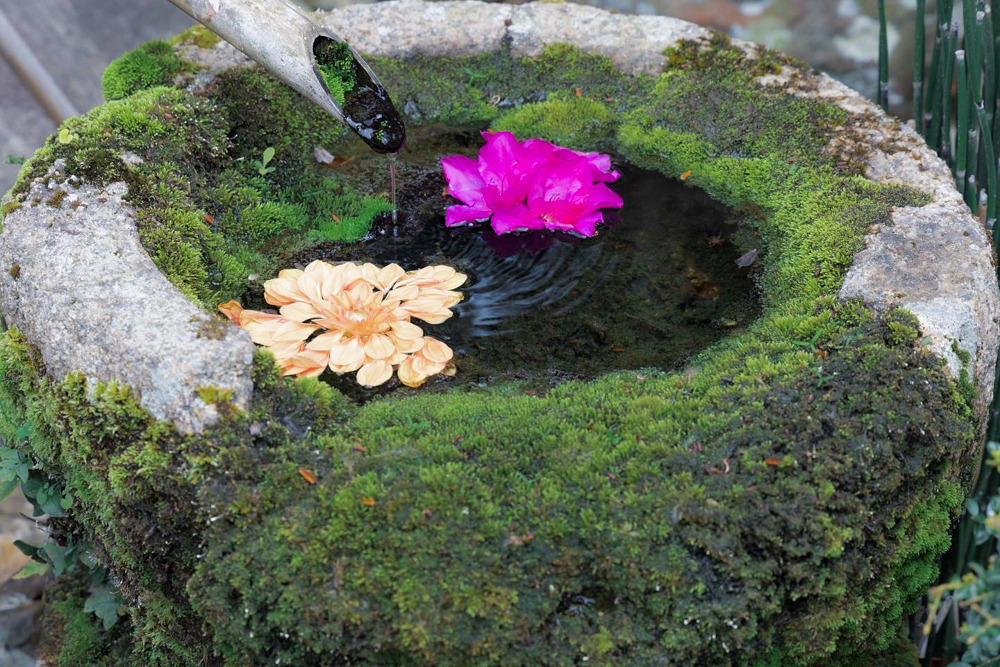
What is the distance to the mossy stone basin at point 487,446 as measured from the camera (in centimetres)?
172

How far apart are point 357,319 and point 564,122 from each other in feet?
4.65

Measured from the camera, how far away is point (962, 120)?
112 inches

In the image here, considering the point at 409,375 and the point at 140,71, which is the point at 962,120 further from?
the point at 140,71

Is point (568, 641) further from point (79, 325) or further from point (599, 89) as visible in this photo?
point (599, 89)

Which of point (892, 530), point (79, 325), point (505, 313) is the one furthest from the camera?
point (505, 313)

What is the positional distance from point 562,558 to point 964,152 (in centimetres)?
224

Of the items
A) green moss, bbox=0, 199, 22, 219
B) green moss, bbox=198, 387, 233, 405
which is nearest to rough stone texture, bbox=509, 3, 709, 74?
green moss, bbox=0, 199, 22, 219

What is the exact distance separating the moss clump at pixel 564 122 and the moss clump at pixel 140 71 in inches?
51.7

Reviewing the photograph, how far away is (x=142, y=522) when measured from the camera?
1.96 metres

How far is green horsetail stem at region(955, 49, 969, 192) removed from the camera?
8.91 feet

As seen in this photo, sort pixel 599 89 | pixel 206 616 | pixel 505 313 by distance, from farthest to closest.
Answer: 1. pixel 599 89
2. pixel 505 313
3. pixel 206 616

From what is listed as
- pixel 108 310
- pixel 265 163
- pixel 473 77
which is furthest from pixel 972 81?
pixel 108 310

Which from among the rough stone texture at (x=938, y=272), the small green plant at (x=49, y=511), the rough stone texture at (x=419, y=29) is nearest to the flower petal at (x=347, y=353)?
the small green plant at (x=49, y=511)

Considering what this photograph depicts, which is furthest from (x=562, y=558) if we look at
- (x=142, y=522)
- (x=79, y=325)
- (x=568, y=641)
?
(x=79, y=325)
